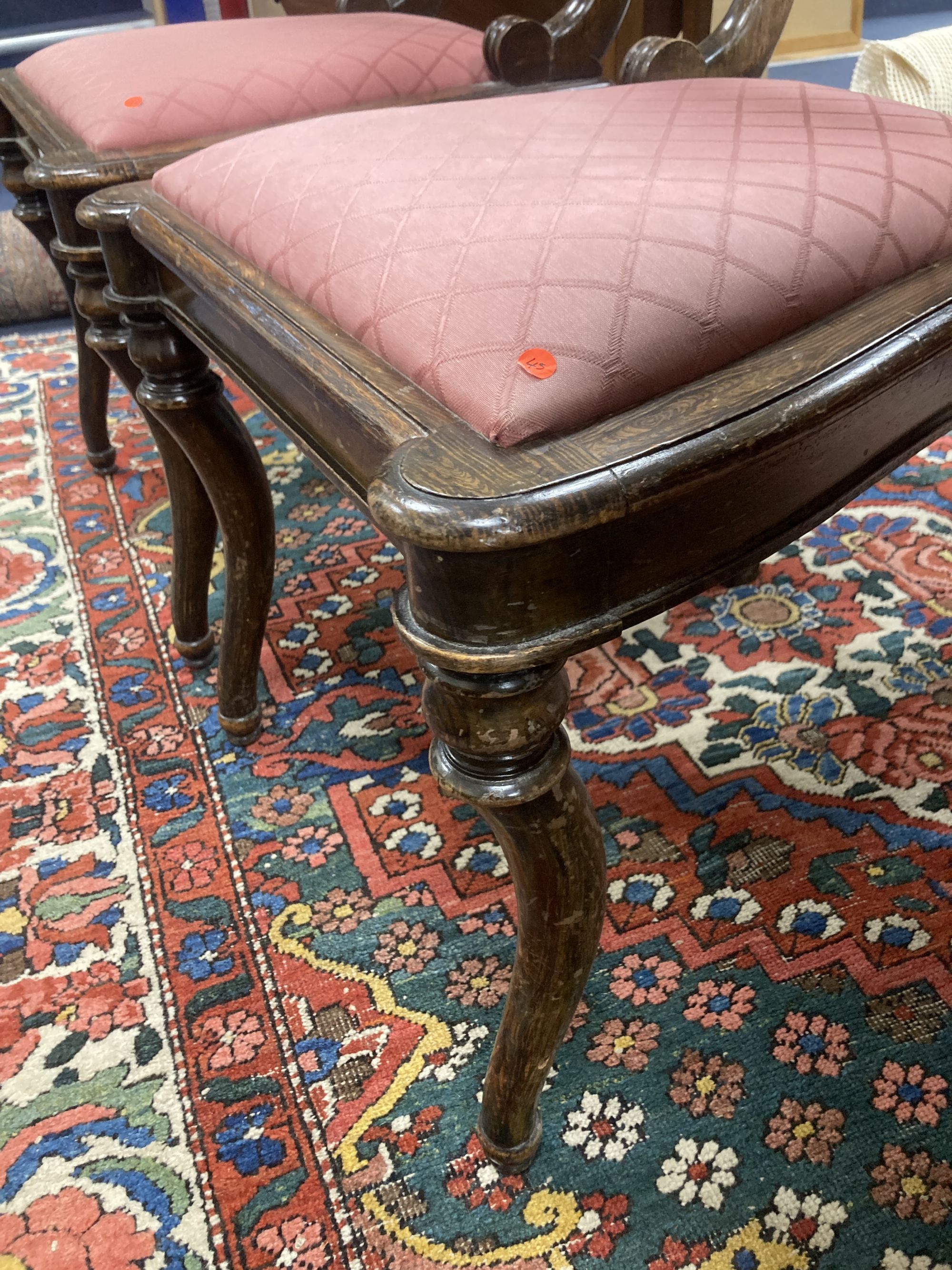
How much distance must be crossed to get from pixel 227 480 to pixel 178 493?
0.14m

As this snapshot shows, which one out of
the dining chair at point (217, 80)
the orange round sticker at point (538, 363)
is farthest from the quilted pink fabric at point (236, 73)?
the orange round sticker at point (538, 363)

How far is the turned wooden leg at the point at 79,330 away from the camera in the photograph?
1196 millimetres

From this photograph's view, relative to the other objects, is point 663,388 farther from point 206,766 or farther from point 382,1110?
point 206,766

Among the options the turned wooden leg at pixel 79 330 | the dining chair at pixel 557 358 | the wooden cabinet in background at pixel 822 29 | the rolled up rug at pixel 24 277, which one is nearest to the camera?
the dining chair at pixel 557 358

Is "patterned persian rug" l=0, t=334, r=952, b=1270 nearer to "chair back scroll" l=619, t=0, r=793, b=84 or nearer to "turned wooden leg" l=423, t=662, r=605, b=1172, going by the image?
"turned wooden leg" l=423, t=662, r=605, b=1172

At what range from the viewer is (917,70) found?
3.28 feet

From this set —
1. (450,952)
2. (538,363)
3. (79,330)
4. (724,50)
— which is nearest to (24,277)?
(79,330)

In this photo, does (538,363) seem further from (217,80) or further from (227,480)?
(217,80)

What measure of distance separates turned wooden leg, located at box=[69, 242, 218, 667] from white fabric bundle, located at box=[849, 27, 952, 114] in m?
0.76

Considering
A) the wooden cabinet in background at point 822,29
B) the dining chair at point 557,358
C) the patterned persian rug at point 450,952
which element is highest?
the dining chair at point 557,358

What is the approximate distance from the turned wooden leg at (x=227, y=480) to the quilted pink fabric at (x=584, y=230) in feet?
0.51

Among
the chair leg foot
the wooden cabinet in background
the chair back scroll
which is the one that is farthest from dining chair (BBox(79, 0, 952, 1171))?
the wooden cabinet in background

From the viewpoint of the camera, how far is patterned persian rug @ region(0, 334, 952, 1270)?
0.63m

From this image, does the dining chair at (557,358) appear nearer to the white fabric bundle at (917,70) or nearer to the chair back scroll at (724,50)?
the chair back scroll at (724,50)
